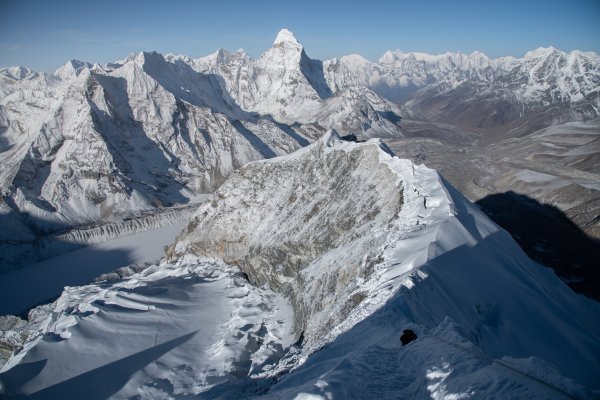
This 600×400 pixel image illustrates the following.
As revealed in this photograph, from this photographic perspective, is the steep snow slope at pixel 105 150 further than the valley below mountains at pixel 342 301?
Yes

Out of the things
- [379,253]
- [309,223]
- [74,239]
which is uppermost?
[74,239]

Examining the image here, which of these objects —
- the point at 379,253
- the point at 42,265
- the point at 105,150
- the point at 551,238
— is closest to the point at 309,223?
the point at 379,253

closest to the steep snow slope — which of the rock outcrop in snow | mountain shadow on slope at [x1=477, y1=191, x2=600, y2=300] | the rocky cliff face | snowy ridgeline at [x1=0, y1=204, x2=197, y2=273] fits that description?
snowy ridgeline at [x1=0, y1=204, x2=197, y2=273]

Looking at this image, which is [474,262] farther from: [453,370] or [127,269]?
[127,269]

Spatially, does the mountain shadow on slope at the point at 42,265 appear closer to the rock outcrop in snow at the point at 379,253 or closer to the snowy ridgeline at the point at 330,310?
the snowy ridgeline at the point at 330,310

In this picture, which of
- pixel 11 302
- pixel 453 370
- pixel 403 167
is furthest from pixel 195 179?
pixel 453 370

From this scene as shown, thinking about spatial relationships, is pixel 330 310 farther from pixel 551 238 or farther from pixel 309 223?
pixel 551 238

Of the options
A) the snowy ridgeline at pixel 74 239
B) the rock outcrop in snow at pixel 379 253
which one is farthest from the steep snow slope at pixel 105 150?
the rock outcrop in snow at pixel 379 253
